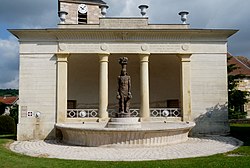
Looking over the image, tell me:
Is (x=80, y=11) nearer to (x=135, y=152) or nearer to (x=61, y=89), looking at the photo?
(x=61, y=89)

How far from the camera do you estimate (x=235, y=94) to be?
28.6 meters

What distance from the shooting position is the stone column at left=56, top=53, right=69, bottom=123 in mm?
16750

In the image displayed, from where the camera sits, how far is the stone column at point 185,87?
56.5 feet

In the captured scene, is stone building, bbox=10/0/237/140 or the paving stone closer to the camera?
the paving stone

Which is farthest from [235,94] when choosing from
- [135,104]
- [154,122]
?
[154,122]

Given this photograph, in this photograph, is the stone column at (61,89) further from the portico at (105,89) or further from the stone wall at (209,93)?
the stone wall at (209,93)

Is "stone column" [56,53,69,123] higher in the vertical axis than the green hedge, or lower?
higher

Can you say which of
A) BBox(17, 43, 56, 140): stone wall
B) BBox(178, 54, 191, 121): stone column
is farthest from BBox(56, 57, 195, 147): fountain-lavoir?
BBox(178, 54, 191, 121): stone column

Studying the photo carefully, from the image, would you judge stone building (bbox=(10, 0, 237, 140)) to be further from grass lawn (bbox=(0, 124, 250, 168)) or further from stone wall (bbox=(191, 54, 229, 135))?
grass lawn (bbox=(0, 124, 250, 168))

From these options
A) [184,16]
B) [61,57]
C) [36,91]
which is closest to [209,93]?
[184,16]

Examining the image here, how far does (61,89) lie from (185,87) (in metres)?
7.21

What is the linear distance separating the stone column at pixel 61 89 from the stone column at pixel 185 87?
681cm

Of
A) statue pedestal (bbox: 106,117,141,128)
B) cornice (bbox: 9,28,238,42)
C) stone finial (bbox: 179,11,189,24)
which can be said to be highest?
stone finial (bbox: 179,11,189,24)

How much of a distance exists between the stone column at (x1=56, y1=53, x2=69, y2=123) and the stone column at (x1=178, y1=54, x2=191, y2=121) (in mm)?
6805
